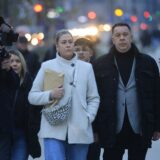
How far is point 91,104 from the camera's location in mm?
7719

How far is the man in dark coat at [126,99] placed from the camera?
7832 mm

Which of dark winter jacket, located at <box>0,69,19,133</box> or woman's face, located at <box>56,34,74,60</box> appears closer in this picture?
dark winter jacket, located at <box>0,69,19,133</box>

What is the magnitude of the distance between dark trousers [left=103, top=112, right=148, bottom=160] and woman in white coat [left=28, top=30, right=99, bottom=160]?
0.40m

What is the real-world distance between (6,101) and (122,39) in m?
1.51

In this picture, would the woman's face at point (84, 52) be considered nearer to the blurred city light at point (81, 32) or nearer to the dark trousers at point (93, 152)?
the dark trousers at point (93, 152)

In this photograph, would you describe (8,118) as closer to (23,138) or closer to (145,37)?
(23,138)

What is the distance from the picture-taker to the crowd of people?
764 cm

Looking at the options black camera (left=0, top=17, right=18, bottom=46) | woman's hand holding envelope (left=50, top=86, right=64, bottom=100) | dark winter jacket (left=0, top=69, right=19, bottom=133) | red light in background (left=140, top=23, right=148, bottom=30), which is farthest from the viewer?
red light in background (left=140, top=23, right=148, bottom=30)

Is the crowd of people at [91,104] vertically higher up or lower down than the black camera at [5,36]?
lower down

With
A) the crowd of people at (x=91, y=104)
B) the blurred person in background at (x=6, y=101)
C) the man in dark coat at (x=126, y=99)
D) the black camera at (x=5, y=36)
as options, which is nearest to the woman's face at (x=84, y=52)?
the crowd of people at (x=91, y=104)

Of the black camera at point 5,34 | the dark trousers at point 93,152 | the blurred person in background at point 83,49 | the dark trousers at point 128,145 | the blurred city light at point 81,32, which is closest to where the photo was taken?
the black camera at point 5,34

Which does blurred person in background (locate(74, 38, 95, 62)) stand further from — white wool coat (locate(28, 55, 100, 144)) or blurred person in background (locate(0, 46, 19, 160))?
blurred person in background (locate(0, 46, 19, 160))

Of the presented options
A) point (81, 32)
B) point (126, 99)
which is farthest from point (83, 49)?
point (81, 32)

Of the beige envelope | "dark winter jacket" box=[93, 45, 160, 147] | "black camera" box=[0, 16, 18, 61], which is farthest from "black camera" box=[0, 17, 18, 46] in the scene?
"dark winter jacket" box=[93, 45, 160, 147]
